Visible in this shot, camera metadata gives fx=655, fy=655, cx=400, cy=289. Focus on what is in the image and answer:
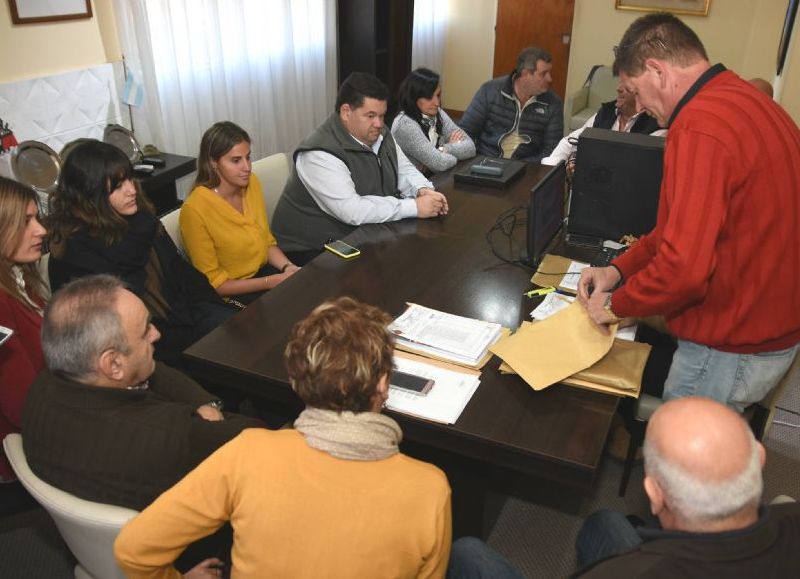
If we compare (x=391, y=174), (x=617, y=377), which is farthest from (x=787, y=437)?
(x=391, y=174)

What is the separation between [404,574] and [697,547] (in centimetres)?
45

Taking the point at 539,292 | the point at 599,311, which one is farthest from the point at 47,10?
the point at 599,311

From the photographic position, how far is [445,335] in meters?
1.74

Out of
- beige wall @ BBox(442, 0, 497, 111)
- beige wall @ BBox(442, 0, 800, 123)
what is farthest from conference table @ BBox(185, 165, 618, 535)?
beige wall @ BBox(442, 0, 497, 111)

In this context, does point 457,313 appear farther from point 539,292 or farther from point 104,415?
point 104,415

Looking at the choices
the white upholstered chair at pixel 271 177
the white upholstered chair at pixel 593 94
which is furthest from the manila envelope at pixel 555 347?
the white upholstered chair at pixel 593 94

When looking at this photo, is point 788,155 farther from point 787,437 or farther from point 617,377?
point 787,437

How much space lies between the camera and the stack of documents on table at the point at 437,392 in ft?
4.87

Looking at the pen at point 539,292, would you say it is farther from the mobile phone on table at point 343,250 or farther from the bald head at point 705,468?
the bald head at point 705,468

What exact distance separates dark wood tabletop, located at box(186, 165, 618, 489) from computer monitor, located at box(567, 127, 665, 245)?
9.9 inches

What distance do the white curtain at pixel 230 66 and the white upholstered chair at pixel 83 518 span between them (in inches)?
105

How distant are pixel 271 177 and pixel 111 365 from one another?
1702 millimetres

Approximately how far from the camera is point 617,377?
1.56 metres

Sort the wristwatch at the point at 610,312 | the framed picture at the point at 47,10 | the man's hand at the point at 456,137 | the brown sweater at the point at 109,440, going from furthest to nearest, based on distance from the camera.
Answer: the man's hand at the point at 456,137, the framed picture at the point at 47,10, the wristwatch at the point at 610,312, the brown sweater at the point at 109,440
